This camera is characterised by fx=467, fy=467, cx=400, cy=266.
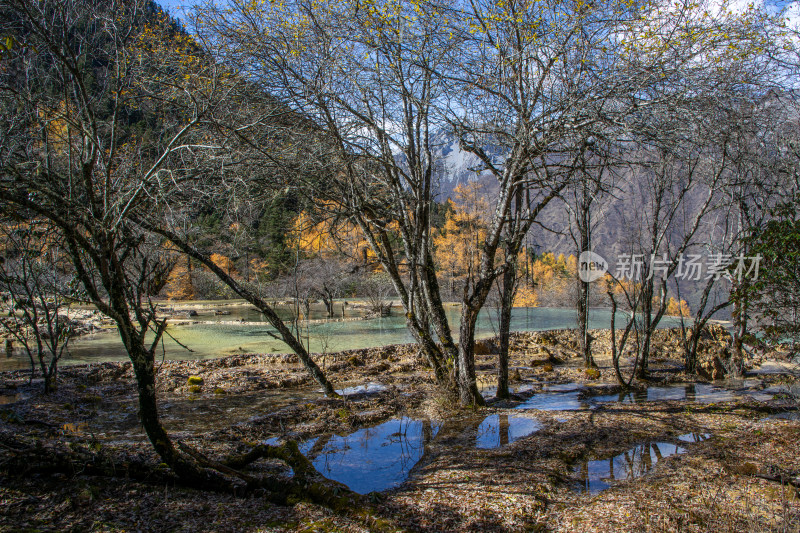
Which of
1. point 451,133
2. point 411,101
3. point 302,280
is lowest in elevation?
point 302,280

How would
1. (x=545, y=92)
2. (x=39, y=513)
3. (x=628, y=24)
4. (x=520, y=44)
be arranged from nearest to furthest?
(x=39, y=513)
(x=628, y=24)
(x=520, y=44)
(x=545, y=92)

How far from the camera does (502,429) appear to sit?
263 inches

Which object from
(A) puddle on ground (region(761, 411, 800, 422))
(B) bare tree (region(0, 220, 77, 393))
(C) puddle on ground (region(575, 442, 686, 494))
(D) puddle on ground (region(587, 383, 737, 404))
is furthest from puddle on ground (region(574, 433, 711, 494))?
(B) bare tree (region(0, 220, 77, 393))

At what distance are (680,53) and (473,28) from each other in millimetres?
2707

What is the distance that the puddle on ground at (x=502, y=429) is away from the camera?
6.08 meters

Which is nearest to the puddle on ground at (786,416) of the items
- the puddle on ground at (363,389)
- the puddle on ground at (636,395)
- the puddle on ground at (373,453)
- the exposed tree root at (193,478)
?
the puddle on ground at (636,395)

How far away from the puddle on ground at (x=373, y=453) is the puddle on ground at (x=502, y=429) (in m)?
0.69

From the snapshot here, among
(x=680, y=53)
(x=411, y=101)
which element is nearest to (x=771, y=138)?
(x=680, y=53)

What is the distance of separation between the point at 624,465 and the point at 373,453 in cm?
295

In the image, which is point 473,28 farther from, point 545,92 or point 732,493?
point 732,493

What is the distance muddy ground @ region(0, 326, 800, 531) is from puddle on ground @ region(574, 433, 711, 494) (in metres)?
0.09

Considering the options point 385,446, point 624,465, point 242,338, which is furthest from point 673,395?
point 242,338

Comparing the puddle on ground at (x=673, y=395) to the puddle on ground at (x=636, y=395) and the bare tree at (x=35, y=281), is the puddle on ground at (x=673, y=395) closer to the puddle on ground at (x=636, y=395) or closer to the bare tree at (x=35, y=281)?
the puddle on ground at (x=636, y=395)

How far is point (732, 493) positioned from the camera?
421 cm
